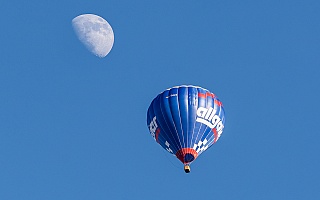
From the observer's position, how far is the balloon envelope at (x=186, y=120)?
81688mm

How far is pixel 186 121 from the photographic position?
3214 inches

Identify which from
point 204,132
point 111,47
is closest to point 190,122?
point 204,132

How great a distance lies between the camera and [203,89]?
83875 millimetres

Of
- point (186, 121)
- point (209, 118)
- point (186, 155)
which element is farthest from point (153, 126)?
point (209, 118)

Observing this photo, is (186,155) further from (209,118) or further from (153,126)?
(153,126)

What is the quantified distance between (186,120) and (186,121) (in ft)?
0.23

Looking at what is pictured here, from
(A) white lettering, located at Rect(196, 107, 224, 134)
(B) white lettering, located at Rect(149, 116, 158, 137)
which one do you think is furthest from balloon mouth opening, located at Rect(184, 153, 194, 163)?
(B) white lettering, located at Rect(149, 116, 158, 137)

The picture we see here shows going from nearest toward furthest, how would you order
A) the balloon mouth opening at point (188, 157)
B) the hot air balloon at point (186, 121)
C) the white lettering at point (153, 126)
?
the hot air balloon at point (186, 121) → the balloon mouth opening at point (188, 157) → the white lettering at point (153, 126)

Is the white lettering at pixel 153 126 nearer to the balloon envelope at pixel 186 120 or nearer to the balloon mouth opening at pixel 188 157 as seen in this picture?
the balloon envelope at pixel 186 120

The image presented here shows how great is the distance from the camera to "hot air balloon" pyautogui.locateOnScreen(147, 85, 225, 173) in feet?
268

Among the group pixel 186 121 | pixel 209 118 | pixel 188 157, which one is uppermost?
pixel 209 118

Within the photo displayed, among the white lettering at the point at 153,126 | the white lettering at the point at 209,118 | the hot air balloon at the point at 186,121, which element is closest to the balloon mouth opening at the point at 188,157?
the hot air balloon at the point at 186,121

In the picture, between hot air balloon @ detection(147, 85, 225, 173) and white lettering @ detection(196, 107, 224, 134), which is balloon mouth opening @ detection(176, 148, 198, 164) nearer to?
hot air balloon @ detection(147, 85, 225, 173)

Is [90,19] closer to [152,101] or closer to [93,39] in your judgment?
[93,39]
